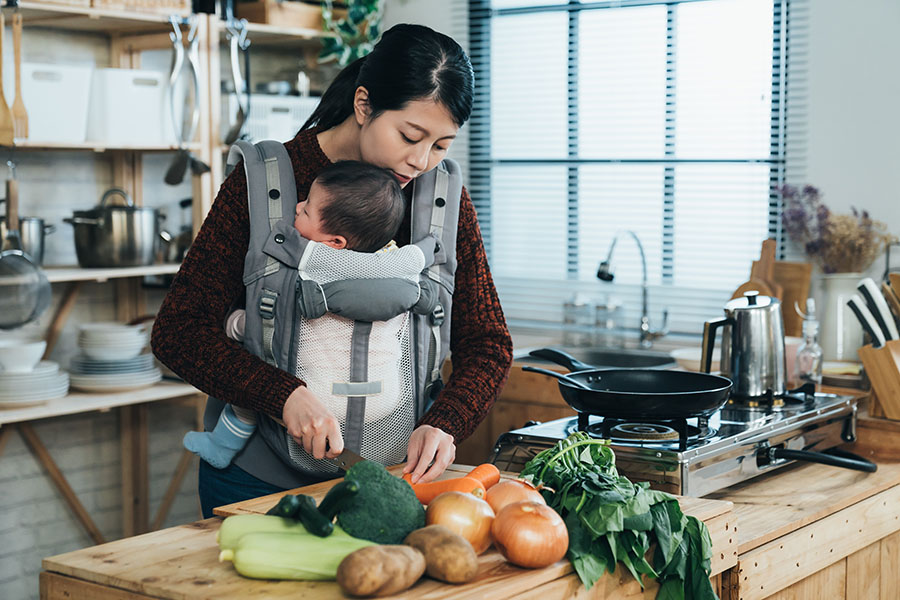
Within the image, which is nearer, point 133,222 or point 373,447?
point 373,447

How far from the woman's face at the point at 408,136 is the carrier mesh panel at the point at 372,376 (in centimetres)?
26

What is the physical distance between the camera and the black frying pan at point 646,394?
6.34ft

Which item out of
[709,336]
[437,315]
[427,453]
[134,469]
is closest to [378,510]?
[427,453]

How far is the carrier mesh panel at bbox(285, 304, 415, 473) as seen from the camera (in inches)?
72.5

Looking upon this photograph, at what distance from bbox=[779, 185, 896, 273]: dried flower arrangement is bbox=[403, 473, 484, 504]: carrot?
205cm

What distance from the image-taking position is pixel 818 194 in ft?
11.4

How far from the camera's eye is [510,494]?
4.83 feet

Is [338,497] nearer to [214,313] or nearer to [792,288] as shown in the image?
[214,313]

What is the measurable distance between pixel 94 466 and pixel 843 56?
9.75 feet

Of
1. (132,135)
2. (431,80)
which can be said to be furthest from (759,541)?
(132,135)

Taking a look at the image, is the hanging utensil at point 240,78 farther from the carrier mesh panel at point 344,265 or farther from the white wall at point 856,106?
the carrier mesh panel at point 344,265

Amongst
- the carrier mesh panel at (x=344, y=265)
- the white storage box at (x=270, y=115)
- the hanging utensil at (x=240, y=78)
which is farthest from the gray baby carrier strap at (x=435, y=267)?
the white storage box at (x=270, y=115)

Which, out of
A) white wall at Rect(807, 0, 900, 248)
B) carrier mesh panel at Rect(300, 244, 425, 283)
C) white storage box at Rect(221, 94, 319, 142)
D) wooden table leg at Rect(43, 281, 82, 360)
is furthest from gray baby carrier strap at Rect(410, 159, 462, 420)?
wooden table leg at Rect(43, 281, 82, 360)

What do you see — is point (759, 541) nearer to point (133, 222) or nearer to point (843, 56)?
point (843, 56)
